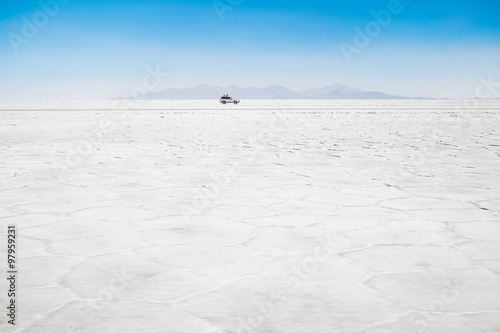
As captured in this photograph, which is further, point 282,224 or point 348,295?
point 282,224

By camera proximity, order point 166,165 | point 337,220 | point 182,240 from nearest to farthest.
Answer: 1. point 182,240
2. point 337,220
3. point 166,165

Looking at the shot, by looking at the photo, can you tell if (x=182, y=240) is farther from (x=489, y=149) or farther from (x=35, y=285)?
(x=489, y=149)

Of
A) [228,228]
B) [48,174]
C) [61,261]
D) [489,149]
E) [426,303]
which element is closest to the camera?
[426,303]

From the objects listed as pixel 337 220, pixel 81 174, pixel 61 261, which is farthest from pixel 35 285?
pixel 81 174

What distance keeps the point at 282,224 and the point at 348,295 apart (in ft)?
2.99

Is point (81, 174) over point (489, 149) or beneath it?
beneath

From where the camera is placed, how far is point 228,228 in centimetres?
226

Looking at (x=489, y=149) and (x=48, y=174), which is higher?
(x=489, y=149)

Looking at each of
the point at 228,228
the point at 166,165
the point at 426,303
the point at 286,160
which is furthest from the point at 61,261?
the point at 286,160

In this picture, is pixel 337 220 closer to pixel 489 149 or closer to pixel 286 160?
pixel 286 160

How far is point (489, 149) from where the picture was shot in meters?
5.91

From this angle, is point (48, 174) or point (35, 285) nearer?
point (35, 285)

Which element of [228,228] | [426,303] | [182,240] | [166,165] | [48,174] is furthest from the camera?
[166,165]

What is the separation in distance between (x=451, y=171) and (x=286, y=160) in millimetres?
1687
